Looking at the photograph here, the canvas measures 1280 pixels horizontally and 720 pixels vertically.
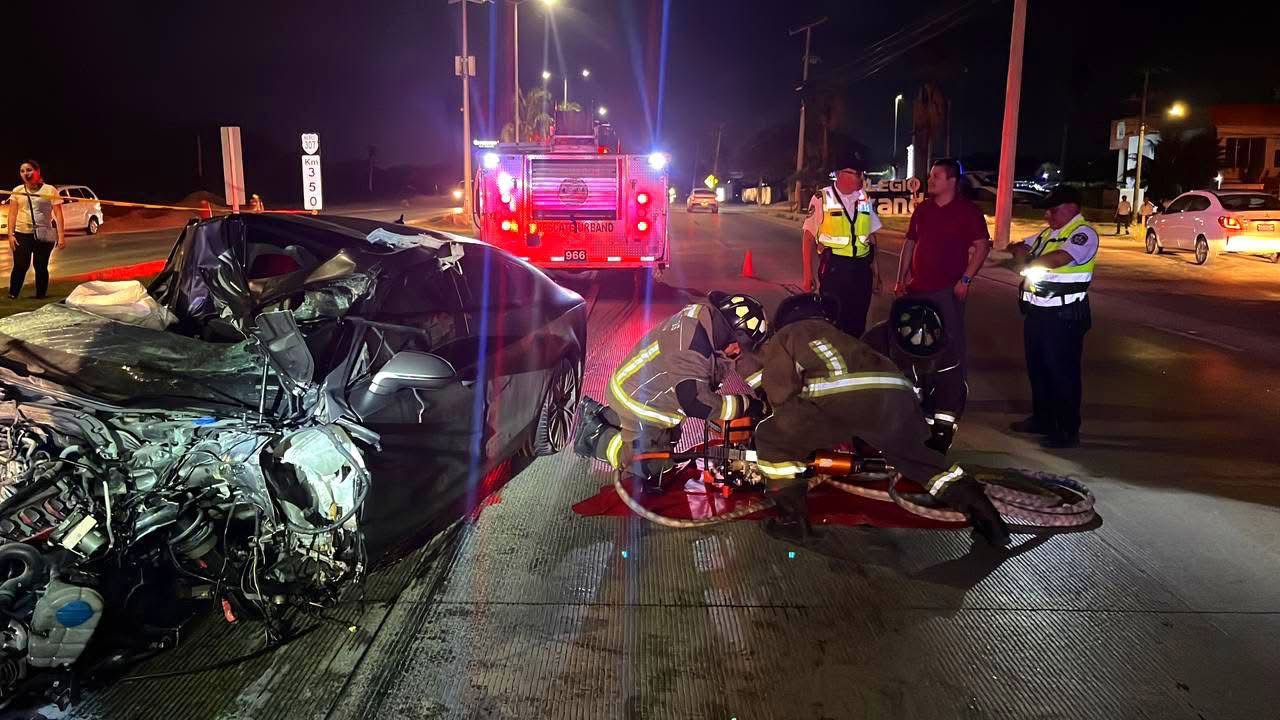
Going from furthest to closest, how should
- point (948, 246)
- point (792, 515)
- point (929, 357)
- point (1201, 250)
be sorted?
1. point (1201, 250)
2. point (948, 246)
3. point (929, 357)
4. point (792, 515)

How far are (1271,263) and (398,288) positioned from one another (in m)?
19.4

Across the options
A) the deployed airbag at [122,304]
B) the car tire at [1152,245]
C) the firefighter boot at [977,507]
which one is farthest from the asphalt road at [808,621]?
the car tire at [1152,245]

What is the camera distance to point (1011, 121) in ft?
68.2

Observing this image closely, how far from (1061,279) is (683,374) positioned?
275cm

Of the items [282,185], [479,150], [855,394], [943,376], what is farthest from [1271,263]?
[282,185]

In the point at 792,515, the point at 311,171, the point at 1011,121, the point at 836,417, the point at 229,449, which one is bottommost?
the point at 792,515

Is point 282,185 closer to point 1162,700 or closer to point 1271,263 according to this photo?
point 1271,263

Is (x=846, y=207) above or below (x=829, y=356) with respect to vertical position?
above

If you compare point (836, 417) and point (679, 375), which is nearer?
point (836, 417)

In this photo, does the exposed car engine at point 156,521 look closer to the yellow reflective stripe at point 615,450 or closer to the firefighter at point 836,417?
the yellow reflective stripe at point 615,450

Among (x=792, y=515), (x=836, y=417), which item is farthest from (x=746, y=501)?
(x=836, y=417)

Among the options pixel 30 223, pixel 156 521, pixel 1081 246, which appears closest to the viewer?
pixel 156 521

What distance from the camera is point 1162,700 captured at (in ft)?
10.5

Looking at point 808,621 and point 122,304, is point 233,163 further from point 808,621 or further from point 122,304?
point 808,621
